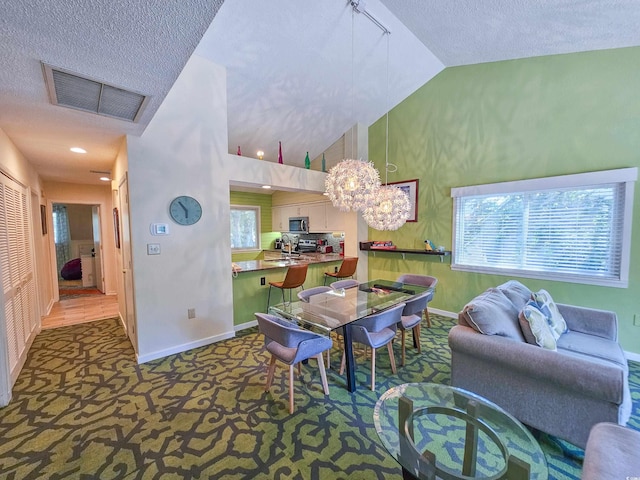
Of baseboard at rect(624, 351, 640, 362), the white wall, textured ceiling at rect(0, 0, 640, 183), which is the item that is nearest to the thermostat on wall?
the white wall

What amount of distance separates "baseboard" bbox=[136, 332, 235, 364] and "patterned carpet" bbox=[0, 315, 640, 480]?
87mm

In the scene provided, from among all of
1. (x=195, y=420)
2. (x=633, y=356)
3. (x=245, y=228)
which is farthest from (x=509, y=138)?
(x=245, y=228)

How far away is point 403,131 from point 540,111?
190cm

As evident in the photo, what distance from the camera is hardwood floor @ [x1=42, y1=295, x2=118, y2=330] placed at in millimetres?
4230

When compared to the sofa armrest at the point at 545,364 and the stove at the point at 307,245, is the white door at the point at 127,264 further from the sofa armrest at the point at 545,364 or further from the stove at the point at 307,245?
the stove at the point at 307,245

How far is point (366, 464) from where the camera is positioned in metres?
1.64

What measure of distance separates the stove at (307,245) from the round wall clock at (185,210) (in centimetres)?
371

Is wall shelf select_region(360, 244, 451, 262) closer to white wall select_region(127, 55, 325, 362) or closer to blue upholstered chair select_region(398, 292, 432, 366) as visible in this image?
blue upholstered chair select_region(398, 292, 432, 366)

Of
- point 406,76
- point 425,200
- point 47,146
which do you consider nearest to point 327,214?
point 425,200

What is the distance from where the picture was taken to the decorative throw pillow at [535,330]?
77.5 inches

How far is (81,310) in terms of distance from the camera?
4.81 meters

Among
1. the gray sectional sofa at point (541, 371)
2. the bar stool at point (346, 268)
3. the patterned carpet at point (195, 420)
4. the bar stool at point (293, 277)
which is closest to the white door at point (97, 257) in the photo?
the patterned carpet at point (195, 420)

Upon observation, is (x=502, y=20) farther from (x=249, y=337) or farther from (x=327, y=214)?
(x=249, y=337)

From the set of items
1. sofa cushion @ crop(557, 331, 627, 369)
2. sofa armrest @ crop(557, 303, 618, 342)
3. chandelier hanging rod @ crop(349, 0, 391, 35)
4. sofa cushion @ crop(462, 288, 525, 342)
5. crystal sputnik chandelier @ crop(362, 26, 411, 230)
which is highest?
chandelier hanging rod @ crop(349, 0, 391, 35)
